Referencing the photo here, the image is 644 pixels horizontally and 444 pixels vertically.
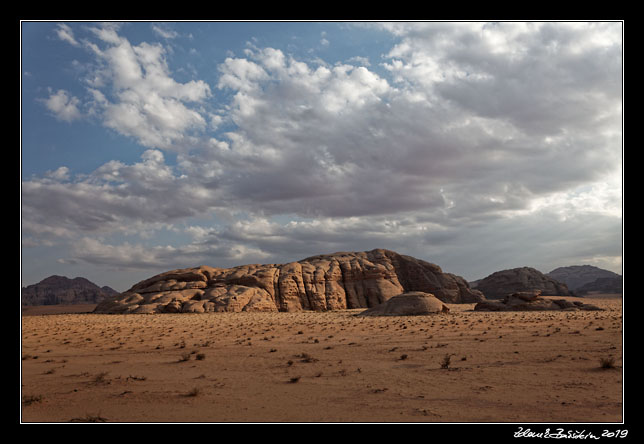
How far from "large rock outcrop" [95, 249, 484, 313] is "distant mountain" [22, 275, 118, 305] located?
99.5m

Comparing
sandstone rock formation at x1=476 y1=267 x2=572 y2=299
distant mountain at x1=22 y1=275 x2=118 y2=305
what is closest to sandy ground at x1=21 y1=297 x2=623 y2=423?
sandstone rock formation at x1=476 y1=267 x2=572 y2=299

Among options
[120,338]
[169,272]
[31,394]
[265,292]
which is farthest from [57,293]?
[31,394]

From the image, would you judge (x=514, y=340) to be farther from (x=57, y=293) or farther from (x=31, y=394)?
(x=57, y=293)

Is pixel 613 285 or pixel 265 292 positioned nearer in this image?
pixel 265 292

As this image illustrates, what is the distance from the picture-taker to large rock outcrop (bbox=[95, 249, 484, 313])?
55938 millimetres

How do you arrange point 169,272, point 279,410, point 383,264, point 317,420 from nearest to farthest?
Result: point 317,420, point 279,410, point 169,272, point 383,264

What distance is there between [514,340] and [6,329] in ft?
62.9

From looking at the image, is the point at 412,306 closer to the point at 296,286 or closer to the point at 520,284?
the point at 296,286

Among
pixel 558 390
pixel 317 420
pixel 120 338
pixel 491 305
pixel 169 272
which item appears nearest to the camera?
pixel 317 420

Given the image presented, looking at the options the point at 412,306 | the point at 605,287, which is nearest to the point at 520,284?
the point at 605,287

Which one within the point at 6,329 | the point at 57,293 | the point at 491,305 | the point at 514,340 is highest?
the point at 6,329

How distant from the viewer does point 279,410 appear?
27.9ft
